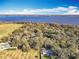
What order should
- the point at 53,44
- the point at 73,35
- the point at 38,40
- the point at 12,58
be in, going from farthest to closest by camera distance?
the point at 73,35
the point at 38,40
the point at 53,44
the point at 12,58

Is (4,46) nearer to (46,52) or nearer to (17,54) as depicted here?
(17,54)

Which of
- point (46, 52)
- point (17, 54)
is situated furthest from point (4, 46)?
point (46, 52)

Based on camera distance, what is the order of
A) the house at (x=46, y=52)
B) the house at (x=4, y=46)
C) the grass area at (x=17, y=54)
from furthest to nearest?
1. the house at (x=4, y=46)
2. the house at (x=46, y=52)
3. the grass area at (x=17, y=54)

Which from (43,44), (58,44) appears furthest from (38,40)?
(58,44)

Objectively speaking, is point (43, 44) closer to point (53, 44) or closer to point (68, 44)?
point (53, 44)

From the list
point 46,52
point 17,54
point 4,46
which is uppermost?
point 4,46

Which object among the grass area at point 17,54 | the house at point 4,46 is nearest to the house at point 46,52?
the grass area at point 17,54

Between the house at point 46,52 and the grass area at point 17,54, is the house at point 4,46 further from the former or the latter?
the house at point 46,52

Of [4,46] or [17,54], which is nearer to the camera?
[17,54]
